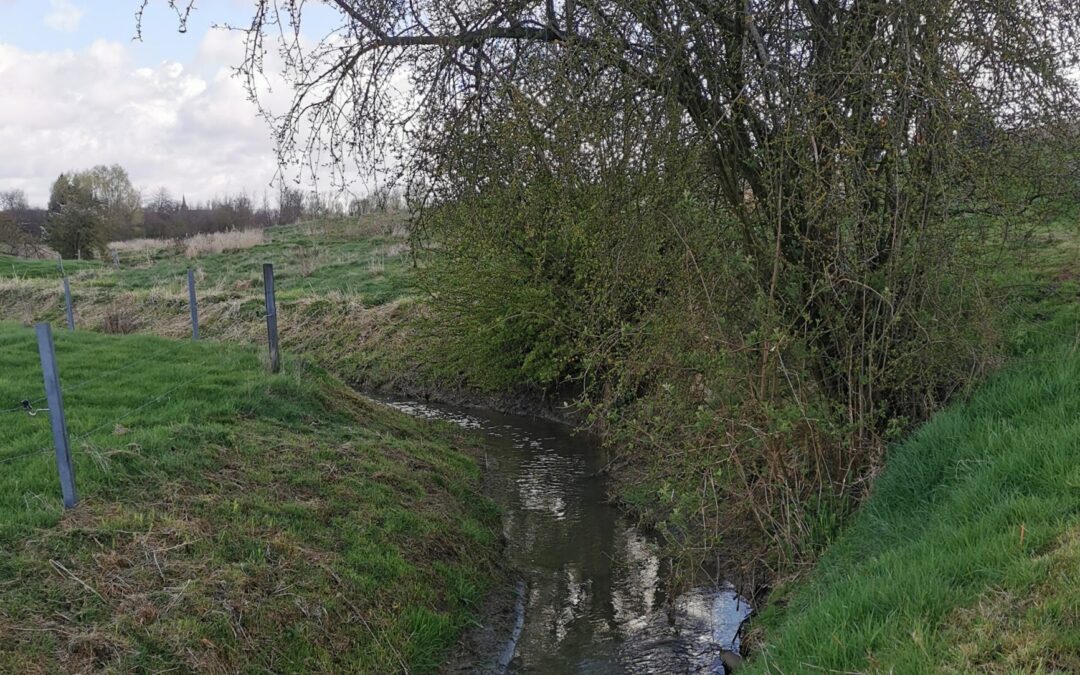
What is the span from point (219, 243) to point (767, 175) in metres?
36.7

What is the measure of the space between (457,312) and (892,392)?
334 inches

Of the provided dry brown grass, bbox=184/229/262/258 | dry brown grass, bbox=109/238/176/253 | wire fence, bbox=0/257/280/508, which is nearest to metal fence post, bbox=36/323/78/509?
wire fence, bbox=0/257/280/508

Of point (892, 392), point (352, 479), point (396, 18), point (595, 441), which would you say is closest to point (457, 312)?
point (595, 441)

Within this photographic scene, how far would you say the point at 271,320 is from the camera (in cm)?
1045

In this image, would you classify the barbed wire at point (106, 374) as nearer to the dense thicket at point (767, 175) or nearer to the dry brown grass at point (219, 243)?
the dense thicket at point (767, 175)

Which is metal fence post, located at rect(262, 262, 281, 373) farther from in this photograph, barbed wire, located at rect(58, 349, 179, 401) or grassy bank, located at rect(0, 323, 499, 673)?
barbed wire, located at rect(58, 349, 179, 401)

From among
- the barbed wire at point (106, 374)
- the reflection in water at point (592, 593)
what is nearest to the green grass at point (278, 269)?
the barbed wire at point (106, 374)

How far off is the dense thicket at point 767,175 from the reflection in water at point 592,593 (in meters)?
1.01

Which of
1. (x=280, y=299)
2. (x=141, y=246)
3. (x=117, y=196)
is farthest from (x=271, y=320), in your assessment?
(x=117, y=196)

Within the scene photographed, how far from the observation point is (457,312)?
13.7 m

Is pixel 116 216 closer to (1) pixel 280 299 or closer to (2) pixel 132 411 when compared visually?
(1) pixel 280 299

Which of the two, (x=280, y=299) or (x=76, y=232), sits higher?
(x=76, y=232)

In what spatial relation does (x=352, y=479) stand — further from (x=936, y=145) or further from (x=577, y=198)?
(x=936, y=145)

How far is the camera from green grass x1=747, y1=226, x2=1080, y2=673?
10.9ft
